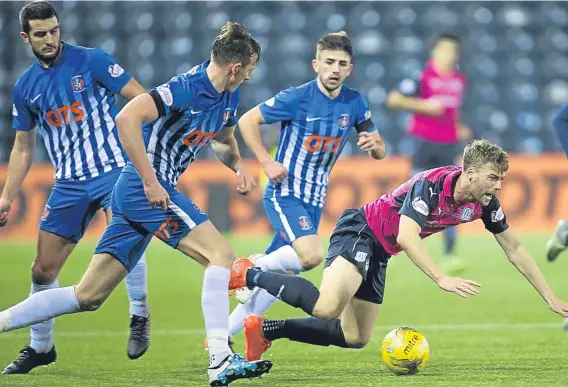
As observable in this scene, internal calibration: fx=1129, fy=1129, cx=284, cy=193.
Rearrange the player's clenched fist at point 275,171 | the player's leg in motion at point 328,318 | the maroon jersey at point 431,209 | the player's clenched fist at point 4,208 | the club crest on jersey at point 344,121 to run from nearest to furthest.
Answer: the maroon jersey at point 431,209
the player's leg in motion at point 328,318
the player's clenched fist at point 4,208
the player's clenched fist at point 275,171
the club crest on jersey at point 344,121

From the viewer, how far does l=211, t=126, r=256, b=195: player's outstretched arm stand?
21.1 feet

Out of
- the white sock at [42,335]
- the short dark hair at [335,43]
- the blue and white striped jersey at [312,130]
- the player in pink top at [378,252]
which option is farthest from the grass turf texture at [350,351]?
the short dark hair at [335,43]

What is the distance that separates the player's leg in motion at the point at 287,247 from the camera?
23.7 ft

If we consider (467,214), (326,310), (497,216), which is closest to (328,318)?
(326,310)

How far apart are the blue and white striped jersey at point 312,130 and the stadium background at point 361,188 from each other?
113 cm

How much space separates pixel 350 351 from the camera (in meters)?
7.35

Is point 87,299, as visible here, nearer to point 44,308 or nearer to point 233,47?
point 44,308

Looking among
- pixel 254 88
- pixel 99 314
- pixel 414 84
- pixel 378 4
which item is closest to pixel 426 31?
pixel 378 4

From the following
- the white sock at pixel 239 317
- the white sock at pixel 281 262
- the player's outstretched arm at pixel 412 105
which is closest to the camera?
the white sock at pixel 239 317

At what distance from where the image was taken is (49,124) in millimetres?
6695

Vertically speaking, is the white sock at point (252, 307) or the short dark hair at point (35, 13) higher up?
the short dark hair at point (35, 13)

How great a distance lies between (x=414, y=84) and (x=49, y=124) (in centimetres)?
599

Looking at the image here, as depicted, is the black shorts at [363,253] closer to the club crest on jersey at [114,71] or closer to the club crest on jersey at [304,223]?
the club crest on jersey at [304,223]

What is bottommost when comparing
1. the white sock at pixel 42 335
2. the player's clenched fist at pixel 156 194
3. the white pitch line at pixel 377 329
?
the white pitch line at pixel 377 329
